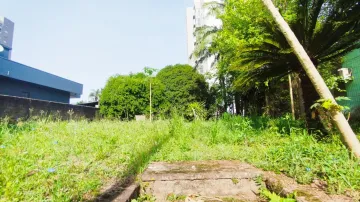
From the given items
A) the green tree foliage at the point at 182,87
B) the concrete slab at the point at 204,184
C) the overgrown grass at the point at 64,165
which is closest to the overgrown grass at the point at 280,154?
the concrete slab at the point at 204,184

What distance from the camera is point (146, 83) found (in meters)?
17.0

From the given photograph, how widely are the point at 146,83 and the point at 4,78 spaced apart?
34.7 feet

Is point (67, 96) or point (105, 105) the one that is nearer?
point (105, 105)

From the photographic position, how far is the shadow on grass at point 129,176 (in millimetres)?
1855

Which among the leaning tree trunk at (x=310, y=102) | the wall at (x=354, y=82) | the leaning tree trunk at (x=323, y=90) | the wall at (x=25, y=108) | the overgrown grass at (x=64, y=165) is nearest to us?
the overgrown grass at (x=64, y=165)

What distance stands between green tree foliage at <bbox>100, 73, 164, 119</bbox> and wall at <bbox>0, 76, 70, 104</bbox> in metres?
7.31

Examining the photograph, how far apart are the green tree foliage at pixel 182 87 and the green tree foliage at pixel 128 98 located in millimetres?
743

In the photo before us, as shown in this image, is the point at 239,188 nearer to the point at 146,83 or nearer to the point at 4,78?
the point at 146,83

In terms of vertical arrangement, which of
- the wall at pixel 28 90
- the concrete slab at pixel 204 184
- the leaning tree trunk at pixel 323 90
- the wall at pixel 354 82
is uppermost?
the wall at pixel 28 90

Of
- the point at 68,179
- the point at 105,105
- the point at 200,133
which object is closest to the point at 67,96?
the point at 105,105

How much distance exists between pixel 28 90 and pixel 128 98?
32.2 ft

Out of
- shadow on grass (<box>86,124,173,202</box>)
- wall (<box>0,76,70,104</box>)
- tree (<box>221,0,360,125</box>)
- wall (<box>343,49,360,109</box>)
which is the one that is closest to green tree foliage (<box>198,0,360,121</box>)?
tree (<box>221,0,360,125</box>)

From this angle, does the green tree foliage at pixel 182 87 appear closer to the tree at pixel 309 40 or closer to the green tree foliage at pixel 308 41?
the green tree foliage at pixel 308 41

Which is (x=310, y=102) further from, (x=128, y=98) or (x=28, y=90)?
(x=28, y=90)
